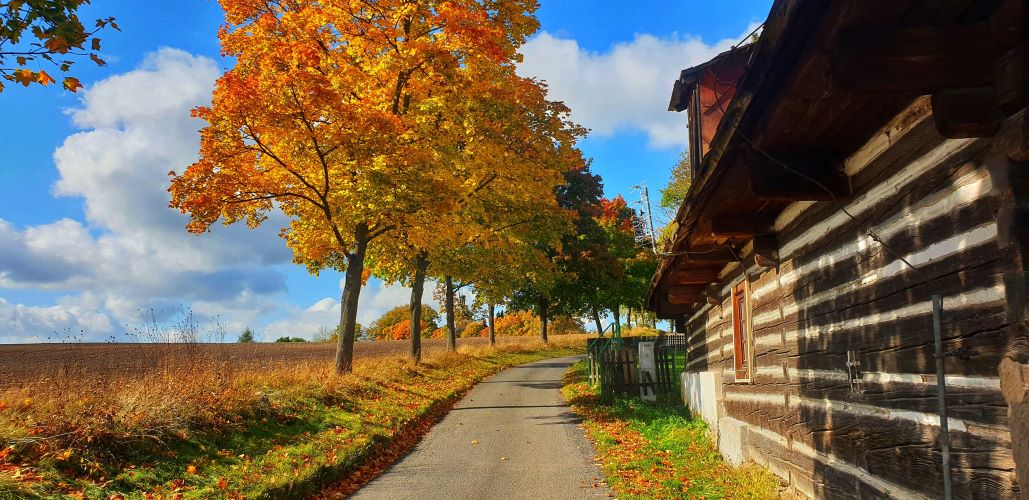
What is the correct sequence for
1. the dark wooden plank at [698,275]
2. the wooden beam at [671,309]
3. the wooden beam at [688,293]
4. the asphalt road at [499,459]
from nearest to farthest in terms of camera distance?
the asphalt road at [499,459] → the dark wooden plank at [698,275] → the wooden beam at [688,293] → the wooden beam at [671,309]

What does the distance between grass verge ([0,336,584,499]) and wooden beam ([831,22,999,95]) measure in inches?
279

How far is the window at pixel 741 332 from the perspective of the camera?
836 centimetres

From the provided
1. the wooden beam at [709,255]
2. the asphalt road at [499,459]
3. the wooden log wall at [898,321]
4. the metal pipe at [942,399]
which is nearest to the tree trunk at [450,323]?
the asphalt road at [499,459]

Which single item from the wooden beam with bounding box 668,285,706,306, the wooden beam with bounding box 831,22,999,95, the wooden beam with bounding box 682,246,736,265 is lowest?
the wooden beam with bounding box 668,285,706,306

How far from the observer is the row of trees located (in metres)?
14.4

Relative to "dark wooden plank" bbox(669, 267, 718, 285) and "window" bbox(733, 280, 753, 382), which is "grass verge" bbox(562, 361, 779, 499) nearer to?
"window" bbox(733, 280, 753, 382)

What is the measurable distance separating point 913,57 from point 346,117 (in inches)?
514

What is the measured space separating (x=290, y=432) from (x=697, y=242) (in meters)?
7.03

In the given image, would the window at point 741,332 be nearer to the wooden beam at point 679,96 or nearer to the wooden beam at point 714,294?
the wooden beam at point 714,294

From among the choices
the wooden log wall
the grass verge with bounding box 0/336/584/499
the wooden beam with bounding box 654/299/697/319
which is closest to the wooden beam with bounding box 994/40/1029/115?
the wooden log wall

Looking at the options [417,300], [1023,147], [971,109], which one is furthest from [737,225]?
[417,300]

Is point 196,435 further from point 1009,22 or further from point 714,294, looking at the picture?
point 1009,22

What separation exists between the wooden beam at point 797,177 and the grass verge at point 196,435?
623 cm

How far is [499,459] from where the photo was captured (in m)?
9.95
